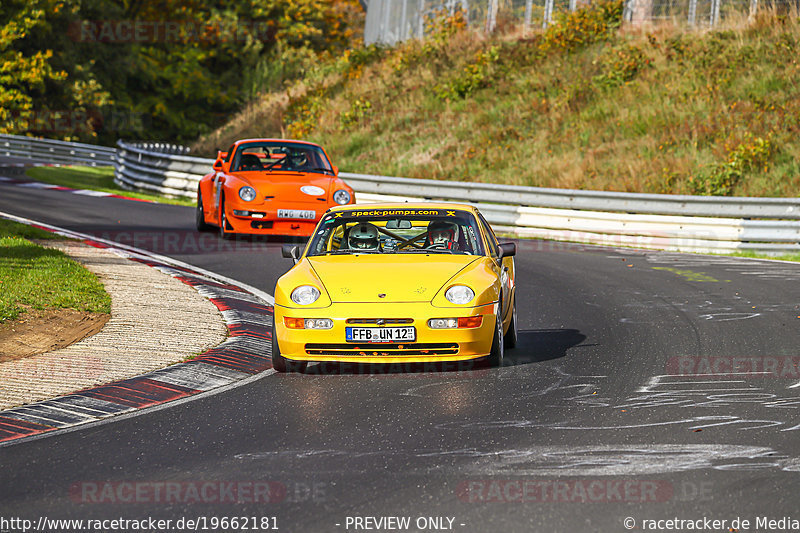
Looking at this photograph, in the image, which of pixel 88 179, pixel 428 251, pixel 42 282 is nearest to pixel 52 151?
pixel 88 179

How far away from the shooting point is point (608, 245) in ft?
65.4

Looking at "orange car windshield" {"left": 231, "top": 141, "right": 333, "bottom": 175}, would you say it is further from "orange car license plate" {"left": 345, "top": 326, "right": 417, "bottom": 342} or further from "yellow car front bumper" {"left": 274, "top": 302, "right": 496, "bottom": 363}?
"orange car license plate" {"left": 345, "top": 326, "right": 417, "bottom": 342}

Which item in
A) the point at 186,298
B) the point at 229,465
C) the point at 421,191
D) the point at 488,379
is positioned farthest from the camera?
the point at 421,191

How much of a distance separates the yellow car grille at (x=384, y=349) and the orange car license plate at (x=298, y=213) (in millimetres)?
8751

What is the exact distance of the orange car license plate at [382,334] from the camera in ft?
26.8

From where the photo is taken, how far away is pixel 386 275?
28.3 ft

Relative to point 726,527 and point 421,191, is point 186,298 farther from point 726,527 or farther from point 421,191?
point 421,191

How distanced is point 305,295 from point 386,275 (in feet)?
2.17

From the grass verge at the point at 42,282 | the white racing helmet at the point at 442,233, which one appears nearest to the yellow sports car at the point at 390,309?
the white racing helmet at the point at 442,233

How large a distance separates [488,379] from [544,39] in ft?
87.9

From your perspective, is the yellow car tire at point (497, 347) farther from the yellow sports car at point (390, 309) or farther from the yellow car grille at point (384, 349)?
the yellow car grille at point (384, 349)

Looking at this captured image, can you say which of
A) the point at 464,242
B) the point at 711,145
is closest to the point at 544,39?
the point at 711,145

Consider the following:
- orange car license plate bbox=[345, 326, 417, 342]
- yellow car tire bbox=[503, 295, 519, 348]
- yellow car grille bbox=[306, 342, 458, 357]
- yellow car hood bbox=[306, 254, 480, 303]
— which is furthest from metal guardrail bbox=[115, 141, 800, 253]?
orange car license plate bbox=[345, 326, 417, 342]

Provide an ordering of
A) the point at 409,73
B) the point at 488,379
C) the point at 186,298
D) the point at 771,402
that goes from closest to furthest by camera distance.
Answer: the point at 771,402 < the point at 488,379 < the point at 186,298 < the point at 409,73
